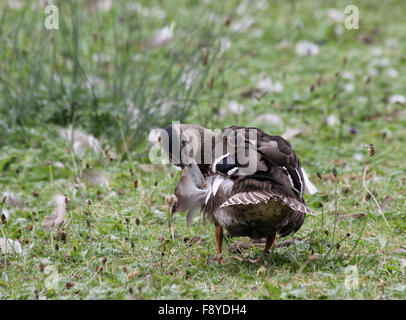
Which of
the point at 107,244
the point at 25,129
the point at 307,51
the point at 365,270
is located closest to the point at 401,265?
the point at 365,270

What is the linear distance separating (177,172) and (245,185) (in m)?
1.80

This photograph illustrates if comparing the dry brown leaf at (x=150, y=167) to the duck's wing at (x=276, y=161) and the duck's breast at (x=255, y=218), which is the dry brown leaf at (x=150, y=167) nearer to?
the duck's breast at (x=255, y=218)

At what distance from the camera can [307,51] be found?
9.05 m

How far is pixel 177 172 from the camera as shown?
5.56 m

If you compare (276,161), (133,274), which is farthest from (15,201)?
(276,161)

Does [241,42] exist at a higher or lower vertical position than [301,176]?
higher

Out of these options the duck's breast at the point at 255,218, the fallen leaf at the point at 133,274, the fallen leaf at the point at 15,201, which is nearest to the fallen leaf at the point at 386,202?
the duck's breast at the point at 255,218

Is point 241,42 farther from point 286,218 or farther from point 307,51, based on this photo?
point 286,218

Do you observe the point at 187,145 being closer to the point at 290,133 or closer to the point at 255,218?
the point at 255,218

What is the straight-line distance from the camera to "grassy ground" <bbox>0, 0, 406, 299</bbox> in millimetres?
3855

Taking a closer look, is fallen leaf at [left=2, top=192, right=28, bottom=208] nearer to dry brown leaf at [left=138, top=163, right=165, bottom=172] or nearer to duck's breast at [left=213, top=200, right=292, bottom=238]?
dry brown leaf at [left=138, top=163, right=165, bottom=172]

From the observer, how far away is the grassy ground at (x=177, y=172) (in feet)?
12.6

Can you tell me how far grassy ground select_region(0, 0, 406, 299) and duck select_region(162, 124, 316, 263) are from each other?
0.93ft
